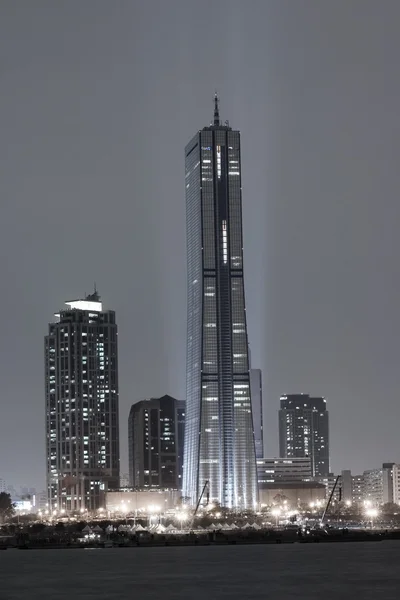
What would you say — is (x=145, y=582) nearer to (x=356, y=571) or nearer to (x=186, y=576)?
(x=186, y=576)

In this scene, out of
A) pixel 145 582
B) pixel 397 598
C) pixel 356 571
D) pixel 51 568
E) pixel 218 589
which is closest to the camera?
pixel 397 598

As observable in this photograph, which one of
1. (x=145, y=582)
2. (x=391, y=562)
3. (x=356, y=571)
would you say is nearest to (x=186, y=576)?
(x=145, y=582)

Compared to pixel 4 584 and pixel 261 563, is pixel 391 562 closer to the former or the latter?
pixel 261 563

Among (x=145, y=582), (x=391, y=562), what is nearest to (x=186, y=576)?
(x=145, y=582)

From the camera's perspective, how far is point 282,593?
488 feet

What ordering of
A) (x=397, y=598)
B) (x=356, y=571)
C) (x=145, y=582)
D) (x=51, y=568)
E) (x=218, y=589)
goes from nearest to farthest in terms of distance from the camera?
(x=397, y=598)
(x=218, y=589)
(x=145, y=582)
(x=356, y=571)
(x=51, y=568)

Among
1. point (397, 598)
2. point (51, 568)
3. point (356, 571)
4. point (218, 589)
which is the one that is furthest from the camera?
point (51, 568)

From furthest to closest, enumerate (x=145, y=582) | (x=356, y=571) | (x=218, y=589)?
(x=356, y=571)
(x=145, y=582)
(x=218, y=589)

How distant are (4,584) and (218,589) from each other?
27.3m

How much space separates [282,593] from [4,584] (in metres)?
35.5

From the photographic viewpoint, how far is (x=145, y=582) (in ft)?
536

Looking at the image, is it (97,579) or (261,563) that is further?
(261,563)

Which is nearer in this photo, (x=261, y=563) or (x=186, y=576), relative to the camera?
(x=186, y=576)

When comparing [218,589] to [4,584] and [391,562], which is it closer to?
[4,584]
